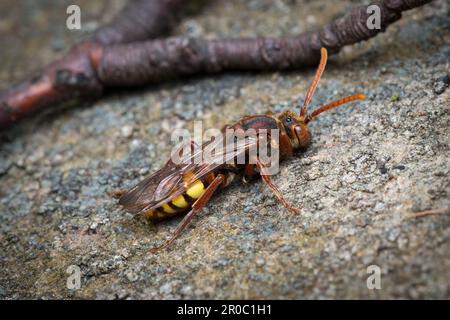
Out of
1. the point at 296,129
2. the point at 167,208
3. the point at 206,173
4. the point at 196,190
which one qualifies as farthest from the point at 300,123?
the point at 167,208

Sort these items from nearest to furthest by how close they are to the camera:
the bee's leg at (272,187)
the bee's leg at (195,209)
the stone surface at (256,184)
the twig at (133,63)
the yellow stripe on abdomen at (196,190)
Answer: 1. the stone surface at (256,184)
2. the bee's leg at (272,187)
3. the bee's leg at (195,209)
4. the yellow stripe on abdomen at (196,190)
5. the twig at (133,63)

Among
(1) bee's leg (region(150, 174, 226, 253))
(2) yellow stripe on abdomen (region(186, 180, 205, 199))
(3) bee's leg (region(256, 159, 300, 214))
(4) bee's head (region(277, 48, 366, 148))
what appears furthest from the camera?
(4) bee's head (region(277, 48, 366, 148))

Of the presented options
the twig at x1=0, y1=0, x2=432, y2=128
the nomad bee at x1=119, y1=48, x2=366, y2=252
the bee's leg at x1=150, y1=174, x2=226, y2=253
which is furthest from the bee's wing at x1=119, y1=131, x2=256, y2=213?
the twig at x1=0, y1=0, x2=432, y2=128

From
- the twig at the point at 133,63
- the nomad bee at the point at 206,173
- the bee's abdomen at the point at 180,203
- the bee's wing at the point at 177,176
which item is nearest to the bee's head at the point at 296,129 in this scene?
the nomad bee at the point at 206,173

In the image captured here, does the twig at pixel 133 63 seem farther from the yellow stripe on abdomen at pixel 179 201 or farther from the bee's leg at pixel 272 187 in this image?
the yellow stripe on abdomen at pixel 179 201

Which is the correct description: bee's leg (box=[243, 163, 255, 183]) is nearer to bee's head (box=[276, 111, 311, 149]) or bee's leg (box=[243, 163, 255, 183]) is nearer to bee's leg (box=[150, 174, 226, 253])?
bee's leg (box=[150, 174, 226, 253])

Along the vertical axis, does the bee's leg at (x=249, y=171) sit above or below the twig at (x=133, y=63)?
below

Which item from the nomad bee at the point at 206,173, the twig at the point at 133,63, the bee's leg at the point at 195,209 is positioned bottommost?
the bee's leg at the point at 195,209

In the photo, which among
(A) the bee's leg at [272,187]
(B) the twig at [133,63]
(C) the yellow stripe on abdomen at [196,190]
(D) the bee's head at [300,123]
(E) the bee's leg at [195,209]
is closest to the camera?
(A) the bee's leg at [272,187]

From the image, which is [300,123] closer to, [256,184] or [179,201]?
[256,184]

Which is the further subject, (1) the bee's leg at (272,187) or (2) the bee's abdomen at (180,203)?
(2) the bee's abdomen at (180,203)
